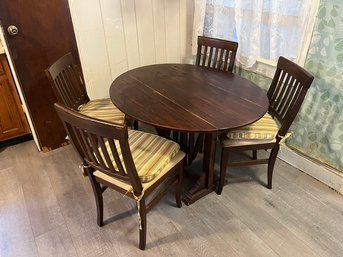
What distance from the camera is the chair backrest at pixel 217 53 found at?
213cm

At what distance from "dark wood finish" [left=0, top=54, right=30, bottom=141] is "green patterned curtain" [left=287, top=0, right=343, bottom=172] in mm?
2326

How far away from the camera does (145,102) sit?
1616 mm

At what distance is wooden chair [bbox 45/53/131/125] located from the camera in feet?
5.87

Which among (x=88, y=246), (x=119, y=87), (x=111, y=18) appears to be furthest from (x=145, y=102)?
(x=111, y=18)

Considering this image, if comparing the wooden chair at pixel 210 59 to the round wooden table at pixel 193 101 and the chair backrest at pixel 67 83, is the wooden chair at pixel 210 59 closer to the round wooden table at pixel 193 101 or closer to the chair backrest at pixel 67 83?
the round wooden table at pixel 193 101

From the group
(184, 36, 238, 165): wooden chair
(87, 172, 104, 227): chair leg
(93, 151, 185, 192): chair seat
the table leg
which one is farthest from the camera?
(184, 36, 238, 165): wooden chair

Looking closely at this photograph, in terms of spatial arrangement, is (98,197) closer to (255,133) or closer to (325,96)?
(255,133)

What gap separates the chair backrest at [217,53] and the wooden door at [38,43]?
1085mm

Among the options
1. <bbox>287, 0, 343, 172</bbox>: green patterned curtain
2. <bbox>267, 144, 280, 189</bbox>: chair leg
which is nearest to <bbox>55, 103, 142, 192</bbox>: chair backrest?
<bbox>267, 144, 280, 189</bbox>: chair leg

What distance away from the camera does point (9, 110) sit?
233cm

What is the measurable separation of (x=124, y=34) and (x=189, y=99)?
1.15 m

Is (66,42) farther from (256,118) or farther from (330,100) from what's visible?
(330,100)

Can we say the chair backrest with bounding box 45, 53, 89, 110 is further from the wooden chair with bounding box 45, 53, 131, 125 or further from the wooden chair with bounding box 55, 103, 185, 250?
the wooden chair with bounding box 55, 103, 185, 250

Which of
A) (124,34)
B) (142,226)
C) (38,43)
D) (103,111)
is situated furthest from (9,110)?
(142,226)
